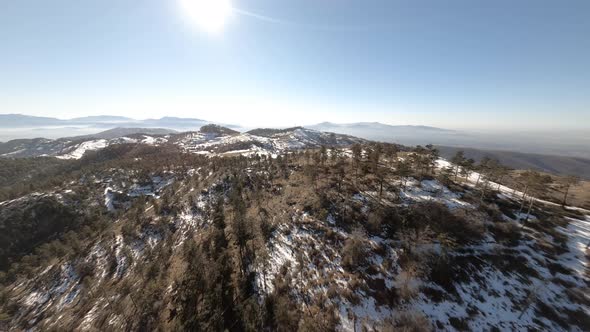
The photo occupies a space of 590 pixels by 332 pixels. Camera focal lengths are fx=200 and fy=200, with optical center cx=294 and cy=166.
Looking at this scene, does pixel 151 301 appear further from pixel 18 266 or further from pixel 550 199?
pixel 550 199

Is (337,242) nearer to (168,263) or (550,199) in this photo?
(168,263)

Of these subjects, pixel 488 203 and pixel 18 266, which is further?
pixel 18 266

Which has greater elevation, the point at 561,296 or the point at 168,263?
the point at 561,296

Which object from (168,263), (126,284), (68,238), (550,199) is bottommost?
(68,238)

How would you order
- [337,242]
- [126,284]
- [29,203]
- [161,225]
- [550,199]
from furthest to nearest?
[29,203], [161,225], [550,199], [126,284], [337,242]

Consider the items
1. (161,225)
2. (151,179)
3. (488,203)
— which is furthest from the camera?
(151,179)

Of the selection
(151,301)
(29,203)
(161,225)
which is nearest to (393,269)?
(151,301)
